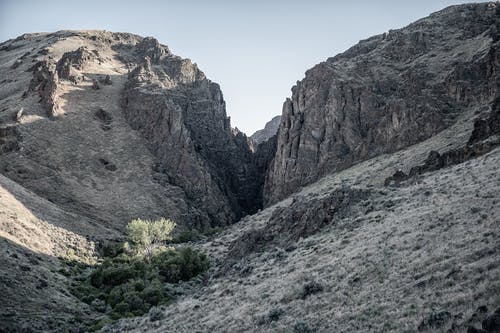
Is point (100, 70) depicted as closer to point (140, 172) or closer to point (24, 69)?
point (24, 69)

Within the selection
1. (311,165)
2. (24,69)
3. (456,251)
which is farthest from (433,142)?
(24,69)

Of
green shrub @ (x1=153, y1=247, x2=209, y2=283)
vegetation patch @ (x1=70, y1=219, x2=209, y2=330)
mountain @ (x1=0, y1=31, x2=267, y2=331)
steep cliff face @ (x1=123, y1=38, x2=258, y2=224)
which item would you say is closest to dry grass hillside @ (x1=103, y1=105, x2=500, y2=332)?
vegetation patch @ (x1=70, y1=219, x2=209, y2=330)

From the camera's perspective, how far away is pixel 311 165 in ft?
281

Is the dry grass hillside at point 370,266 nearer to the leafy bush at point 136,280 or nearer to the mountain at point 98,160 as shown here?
the leafy bush at point 136,280

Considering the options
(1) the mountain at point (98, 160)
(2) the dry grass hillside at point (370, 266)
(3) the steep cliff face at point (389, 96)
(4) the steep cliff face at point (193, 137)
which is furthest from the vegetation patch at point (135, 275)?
(3) the steep cliff face at point (389, 96)

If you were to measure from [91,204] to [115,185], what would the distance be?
29.3 feet

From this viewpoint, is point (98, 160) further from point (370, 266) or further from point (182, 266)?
point (370, 266)

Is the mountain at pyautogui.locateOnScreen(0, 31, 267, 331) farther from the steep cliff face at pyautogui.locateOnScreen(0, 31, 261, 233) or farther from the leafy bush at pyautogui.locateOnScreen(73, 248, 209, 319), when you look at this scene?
the leafy bush at pyautogui.locateOnScreen(73, 248, 209, 319)

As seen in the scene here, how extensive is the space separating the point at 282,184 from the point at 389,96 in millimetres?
26436

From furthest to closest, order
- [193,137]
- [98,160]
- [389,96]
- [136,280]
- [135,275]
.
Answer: [193,137] → [98,160] → [389,96] → [135,275] → [136,280]

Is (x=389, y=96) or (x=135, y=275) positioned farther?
(x=389, y=96)

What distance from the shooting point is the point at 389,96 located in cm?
8788

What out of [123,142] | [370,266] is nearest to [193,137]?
[123,142]

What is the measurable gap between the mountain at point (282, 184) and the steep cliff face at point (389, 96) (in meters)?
0.39
